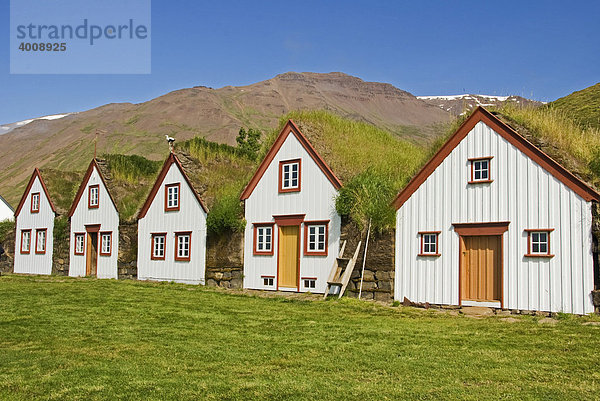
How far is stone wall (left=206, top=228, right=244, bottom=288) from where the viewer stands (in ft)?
84.7

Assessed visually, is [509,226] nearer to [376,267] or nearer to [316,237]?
[376,267]

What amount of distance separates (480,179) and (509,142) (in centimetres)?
137

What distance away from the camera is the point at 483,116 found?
1870 cm

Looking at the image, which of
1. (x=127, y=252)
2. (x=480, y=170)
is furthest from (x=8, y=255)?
(x=480, y=170)

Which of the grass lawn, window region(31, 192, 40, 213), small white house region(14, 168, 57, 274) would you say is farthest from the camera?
window region(31, 192, 40, 213)

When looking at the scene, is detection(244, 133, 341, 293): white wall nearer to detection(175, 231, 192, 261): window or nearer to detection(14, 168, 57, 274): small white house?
detection(175, 231, 192, 261): window

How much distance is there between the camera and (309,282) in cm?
2328

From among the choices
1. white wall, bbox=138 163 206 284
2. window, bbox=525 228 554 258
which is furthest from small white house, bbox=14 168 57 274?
window, bbox=525 228 554 258

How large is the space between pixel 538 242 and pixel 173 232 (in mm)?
17363

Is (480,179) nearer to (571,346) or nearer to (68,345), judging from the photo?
(571,346)

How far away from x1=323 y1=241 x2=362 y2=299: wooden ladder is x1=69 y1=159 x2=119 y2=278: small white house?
611 inches

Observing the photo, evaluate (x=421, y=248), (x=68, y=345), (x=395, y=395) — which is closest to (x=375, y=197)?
(x=421, y=248)

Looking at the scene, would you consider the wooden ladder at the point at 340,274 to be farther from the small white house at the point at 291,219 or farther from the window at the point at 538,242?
the window at the point at 538,242

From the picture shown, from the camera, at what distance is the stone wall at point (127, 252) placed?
104ft
